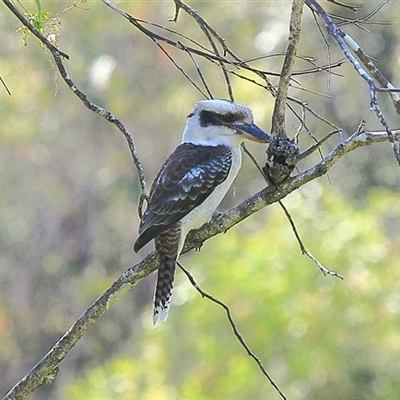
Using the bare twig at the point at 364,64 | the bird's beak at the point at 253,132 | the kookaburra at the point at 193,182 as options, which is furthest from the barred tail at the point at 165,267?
the bare twig at the point at 364,64

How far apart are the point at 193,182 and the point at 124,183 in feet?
27.4

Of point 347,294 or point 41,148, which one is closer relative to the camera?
point 347,294

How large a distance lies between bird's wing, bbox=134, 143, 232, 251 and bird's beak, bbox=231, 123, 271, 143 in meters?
0.10

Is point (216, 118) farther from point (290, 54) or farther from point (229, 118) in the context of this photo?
point (290, 54)

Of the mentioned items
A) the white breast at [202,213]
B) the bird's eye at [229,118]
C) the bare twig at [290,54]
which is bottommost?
the bare twig at [290,54]

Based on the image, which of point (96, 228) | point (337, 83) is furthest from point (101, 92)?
point (337, 83)

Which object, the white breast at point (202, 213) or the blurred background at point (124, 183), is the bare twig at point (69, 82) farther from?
the blurred background at point (124, 183)

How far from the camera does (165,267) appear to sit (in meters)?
2.69

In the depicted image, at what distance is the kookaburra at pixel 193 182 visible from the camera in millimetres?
2693

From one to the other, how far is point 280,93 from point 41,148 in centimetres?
941

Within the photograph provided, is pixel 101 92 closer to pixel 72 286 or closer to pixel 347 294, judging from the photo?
pixel 72 286

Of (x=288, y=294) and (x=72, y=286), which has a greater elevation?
(x=72, y=286)

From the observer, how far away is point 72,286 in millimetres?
11172

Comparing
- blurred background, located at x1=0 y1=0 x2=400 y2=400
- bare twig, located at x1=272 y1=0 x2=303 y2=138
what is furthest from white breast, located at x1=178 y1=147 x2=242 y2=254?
blurred background, located at x1=0 y1=0 x2=400 y2=400
